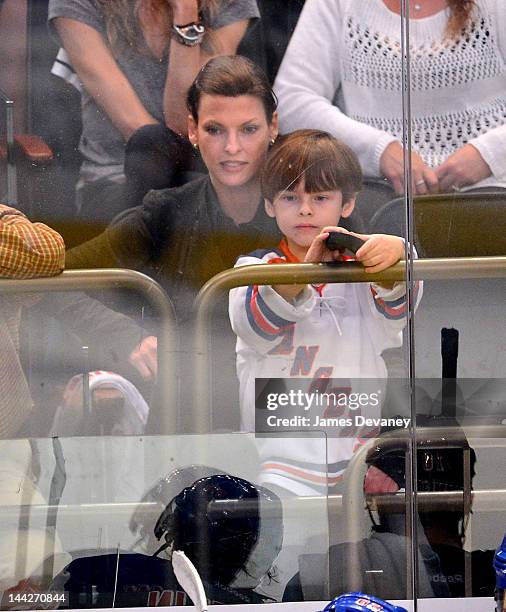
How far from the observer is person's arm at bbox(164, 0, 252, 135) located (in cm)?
259

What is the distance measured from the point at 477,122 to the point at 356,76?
1.06 ft

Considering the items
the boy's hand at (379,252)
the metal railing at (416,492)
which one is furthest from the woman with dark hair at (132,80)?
the metal railing at (416,492)

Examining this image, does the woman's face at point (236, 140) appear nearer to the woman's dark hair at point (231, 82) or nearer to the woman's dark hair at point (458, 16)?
the woman's dark hair at point (231, 82)

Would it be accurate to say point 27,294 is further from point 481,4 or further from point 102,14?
point 481,4

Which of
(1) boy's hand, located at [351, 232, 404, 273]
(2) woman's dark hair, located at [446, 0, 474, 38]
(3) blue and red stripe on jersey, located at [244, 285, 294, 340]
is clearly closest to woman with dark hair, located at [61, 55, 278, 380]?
(3) blue and red stripe on jersey, located at [244, 285, 294, 340]

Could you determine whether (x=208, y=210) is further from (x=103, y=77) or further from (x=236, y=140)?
(x=103, y=77)

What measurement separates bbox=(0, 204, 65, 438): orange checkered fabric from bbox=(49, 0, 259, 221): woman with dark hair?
12 centimetres

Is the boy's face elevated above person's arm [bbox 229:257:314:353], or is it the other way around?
the boy's face

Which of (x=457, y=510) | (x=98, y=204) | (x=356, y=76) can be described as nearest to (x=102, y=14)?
(x=98, y=204)

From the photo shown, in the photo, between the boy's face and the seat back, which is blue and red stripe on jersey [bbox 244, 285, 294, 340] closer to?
the boy's face

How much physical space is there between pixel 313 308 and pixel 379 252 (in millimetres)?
213

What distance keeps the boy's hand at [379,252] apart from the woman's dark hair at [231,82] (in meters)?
0.39

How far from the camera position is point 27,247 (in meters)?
2.56

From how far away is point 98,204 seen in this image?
8.48 feet
